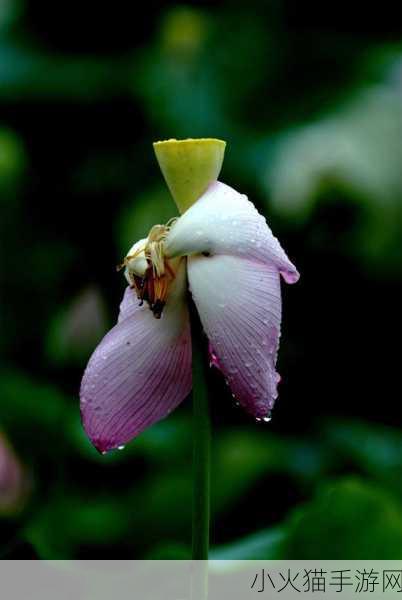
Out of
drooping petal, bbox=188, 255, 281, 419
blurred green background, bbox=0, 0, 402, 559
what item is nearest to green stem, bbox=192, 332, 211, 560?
drooping petal, bbox=188, 255, 281, 419

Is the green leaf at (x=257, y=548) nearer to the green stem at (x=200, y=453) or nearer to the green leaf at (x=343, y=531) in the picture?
the green leaf at (x=343, y=531)

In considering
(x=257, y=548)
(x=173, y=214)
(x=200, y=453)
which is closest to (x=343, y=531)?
(x=257, y=548)

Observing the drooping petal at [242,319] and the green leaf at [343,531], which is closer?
the drooping petal at [242,319]

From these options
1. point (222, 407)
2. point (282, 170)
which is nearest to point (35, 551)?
point (222, 407)

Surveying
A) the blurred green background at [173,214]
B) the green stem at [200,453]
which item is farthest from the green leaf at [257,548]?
the green stem at [200,453]

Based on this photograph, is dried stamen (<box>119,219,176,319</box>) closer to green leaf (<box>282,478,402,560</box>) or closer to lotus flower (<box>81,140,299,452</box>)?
lotus flower (<box>81,140,299,452</box>)

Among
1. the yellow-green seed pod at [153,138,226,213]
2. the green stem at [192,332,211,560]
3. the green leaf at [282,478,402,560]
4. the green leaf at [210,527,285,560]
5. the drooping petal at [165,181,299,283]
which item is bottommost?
the green leaf at [210,527,285,560]

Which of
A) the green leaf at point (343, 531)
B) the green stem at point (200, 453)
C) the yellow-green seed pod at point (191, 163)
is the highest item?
the yellow-green seed pod at point (191, 163)
